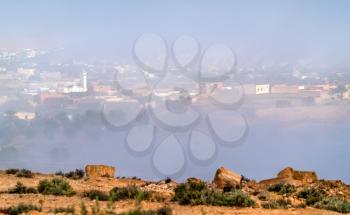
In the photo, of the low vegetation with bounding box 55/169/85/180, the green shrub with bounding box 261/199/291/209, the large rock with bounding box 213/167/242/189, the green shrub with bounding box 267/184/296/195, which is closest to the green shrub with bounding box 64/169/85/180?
the low vegetation with bounding box 55/169/85/180

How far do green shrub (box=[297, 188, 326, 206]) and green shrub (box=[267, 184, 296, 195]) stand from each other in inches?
51.5

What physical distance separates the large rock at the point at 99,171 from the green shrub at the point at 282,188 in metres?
9.83

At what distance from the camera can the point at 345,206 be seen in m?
20.0

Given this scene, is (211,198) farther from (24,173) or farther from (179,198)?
(24,173)

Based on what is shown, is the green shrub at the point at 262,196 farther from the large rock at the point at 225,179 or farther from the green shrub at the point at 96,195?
the green shrub at the point at 96,195

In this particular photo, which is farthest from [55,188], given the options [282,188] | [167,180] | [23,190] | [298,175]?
[298,175]

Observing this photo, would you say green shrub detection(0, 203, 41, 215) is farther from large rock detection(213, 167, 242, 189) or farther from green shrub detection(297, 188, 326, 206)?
large rock detection(213, 167, 242, 189)

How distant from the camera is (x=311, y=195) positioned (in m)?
22.7

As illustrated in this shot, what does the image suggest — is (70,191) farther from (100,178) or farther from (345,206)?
(345,206)

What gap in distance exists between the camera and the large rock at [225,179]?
1057 inches

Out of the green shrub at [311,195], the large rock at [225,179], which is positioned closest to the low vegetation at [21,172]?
the large rock at [225,179]

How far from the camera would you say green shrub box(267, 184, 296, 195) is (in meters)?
25.1

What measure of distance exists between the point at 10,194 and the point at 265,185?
12902 millimetres

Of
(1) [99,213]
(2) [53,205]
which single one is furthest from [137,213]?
(2) [53,205]
